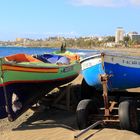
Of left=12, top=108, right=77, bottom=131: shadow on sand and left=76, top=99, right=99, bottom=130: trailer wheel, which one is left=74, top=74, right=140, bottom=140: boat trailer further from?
left=12, top=108, right=77, bottom=131: shadow on sand

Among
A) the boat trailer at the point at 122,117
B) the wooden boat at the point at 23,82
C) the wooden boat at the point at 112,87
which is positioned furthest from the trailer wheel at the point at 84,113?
the wooden boat at the point at 23,82

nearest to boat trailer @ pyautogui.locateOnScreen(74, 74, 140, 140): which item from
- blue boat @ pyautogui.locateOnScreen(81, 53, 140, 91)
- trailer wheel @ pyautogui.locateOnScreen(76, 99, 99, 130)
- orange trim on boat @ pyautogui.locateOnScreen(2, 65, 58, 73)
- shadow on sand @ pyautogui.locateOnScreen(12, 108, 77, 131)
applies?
trailer wheel @ pyautogui.locateOnScreen(76, 99, 99, 130)

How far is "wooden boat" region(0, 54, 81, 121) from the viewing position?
34.0 ft

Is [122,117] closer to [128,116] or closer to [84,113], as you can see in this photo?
[128,116]

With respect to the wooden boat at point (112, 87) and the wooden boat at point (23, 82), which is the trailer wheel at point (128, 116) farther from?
the wooden boat at point (23, 82)

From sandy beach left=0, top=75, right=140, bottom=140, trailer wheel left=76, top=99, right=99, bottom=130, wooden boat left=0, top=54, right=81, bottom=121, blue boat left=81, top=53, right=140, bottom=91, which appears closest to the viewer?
sandy beach left=0, top=75, right=140, bottom=140

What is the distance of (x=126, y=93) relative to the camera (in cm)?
1138

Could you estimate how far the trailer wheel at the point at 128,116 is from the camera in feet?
28.7

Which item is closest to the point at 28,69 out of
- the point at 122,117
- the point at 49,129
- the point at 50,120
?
the point at 50,120

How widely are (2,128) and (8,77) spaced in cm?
128

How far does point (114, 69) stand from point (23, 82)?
2.42 m

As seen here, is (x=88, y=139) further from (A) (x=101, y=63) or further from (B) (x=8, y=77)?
(B) (x=8, y=77)

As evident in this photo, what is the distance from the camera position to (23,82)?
10969mm

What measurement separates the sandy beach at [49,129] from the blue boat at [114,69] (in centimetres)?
125
